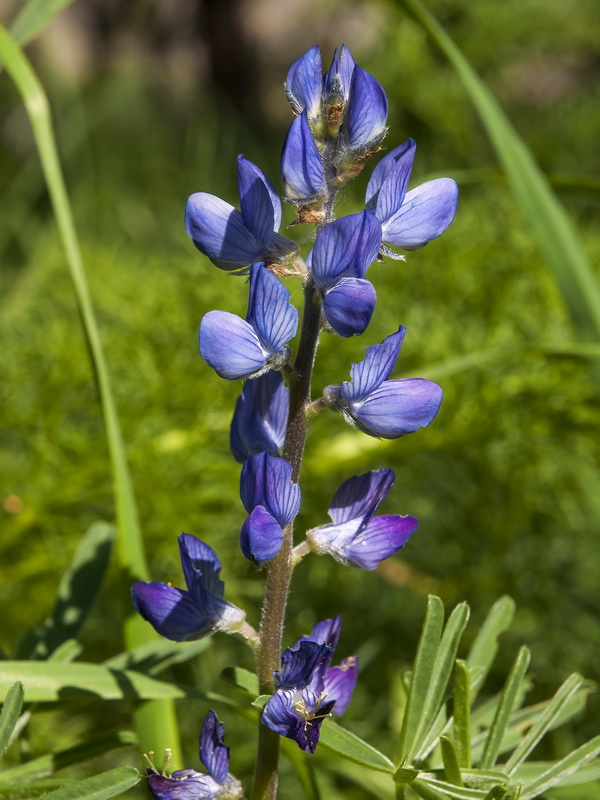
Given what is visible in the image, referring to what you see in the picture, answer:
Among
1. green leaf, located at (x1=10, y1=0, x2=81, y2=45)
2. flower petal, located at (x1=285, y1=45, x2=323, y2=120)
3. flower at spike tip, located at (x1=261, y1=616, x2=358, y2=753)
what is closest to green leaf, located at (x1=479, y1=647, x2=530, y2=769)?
flower at spike tip, located at (x1=261, y1=616, x2=358, y2=753)

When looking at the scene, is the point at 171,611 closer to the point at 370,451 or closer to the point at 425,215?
the point at 425,215

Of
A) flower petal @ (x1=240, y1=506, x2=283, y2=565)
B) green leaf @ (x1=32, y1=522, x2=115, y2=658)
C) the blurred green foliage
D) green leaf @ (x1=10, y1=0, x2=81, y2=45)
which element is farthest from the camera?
the blurred green foliage

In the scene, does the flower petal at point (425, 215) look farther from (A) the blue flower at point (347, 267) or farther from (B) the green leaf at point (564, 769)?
(B) the green leaf at point (564, 769)

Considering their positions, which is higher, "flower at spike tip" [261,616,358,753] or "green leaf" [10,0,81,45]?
"green leaf" [10,0,81,45]

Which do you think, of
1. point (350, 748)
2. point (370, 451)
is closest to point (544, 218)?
point (370, 451)

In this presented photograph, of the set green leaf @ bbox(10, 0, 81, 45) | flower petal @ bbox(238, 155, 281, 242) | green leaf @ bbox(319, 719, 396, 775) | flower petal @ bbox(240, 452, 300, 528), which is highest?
green leaf @ bbox(10, 0, 81, 45)

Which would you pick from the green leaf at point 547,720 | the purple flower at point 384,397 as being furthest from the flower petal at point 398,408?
the green leaf at point 547,720

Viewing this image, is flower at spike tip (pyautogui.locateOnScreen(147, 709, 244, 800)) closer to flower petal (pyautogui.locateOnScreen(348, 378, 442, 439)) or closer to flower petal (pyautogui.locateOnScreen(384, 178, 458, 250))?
flower petal (pyautogui.locateOnScreen(348, 378, 442, 439))
